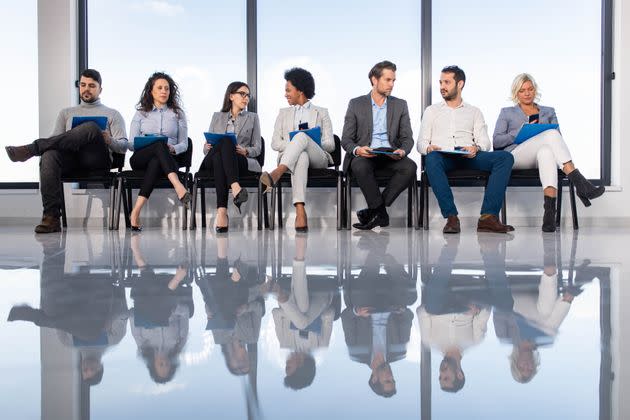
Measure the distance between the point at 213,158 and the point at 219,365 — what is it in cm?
355

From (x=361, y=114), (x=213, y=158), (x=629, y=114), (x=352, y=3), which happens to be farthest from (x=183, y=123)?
(x=629, y=114)

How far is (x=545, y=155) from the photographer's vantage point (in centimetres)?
409

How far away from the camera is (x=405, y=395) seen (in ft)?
1.93

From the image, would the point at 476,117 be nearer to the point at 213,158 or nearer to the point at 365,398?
the point at 213,158

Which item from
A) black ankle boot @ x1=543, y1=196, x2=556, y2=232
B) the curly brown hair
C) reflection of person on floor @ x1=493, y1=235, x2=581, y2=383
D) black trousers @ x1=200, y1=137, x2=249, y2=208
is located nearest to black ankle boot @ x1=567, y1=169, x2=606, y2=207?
black ankle boot @ x1=543, y1=196, x2=556, y2=232

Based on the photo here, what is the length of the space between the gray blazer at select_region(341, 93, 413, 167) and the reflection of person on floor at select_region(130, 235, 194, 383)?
3137mm

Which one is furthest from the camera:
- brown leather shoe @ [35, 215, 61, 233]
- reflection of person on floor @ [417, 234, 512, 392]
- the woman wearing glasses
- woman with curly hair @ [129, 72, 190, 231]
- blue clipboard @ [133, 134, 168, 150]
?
woman with curly hair @ [129, 72, 190, 231]

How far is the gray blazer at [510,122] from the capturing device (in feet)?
14.8

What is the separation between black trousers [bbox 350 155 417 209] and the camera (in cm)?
419

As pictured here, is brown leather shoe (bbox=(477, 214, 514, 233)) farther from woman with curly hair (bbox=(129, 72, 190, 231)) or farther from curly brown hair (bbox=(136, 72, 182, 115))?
curly brown hair (bbox=(136, 72, 182, 115))

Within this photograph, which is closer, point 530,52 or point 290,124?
point 290,124

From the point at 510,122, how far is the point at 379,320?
3.92 m

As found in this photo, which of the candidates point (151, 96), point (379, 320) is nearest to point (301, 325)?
point (379, 320)

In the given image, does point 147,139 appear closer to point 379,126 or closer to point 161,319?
point 379,126
